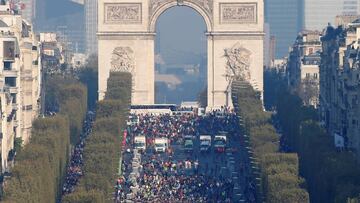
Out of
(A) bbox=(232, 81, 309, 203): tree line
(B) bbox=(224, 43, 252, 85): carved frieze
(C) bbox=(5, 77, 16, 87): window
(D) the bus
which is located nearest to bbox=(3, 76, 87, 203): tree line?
(C) bbox=(5, 77, 16, 87): window

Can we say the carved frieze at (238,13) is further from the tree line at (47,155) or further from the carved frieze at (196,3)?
the tree line at (47,155)

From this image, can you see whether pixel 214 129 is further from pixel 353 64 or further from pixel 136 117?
pixel 353 64

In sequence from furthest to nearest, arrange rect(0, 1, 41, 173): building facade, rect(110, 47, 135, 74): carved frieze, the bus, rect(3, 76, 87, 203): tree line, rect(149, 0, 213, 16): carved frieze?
rect(149, 0, 213, 16): carved frieze
rect(110, 47, 135, 74): carved frieze
the bus
rect(0, 1, 41, 173): building facade
rect(3, 76, 87, 203): tree line

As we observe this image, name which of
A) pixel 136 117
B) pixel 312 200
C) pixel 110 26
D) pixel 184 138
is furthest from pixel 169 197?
pixel 110 26

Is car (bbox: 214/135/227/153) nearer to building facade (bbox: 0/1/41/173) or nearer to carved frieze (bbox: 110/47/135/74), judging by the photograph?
building facade (bbox: 0/1/41/173)

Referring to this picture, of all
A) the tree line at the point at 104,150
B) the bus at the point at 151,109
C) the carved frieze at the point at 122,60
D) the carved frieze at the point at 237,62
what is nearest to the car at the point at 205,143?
the tree line at the point at 104,150

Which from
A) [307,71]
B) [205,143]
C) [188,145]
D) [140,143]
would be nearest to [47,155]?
[140,143]
